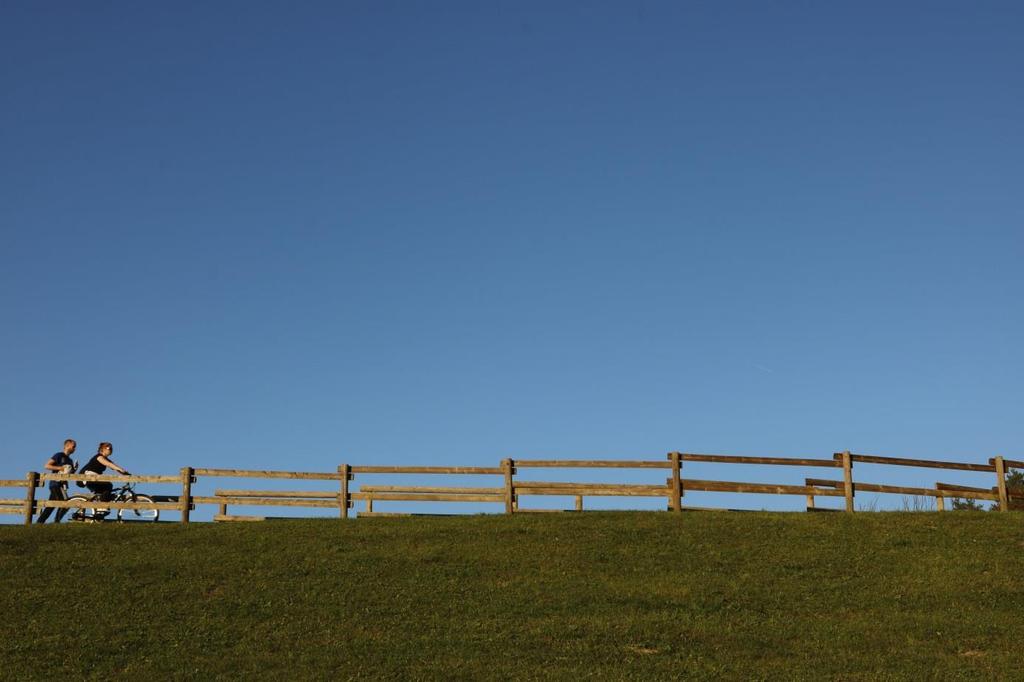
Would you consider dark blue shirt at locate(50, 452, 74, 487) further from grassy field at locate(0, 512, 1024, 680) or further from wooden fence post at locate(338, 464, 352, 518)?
wooden fence post at locate(338, 464, 352, 518)

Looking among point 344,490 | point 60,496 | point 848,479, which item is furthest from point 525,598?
point 60,496

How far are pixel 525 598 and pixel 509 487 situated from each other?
6.83 m

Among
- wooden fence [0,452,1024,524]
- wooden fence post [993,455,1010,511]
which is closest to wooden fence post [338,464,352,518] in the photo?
wooden fence [0,452,1024,524]

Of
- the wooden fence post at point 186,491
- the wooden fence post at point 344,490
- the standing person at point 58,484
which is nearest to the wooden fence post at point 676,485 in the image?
the wooden fence post at point 344,490

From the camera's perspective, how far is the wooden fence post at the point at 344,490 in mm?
25250

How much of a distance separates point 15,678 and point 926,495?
68.9ft

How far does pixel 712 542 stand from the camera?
2188cm

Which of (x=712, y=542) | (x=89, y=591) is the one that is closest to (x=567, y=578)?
(x=712, y=542)

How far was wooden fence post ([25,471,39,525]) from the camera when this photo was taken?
25.5 m

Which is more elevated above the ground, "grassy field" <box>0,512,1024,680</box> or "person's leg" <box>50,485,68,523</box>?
"person's leg" <box>50,485,68,523</box>

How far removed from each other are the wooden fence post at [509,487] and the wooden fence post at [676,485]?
149 inches

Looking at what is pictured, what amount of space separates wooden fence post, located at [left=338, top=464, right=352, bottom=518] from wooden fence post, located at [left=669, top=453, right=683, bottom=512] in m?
7.88

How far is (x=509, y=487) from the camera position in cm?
2484

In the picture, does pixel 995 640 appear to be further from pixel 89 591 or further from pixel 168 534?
pixel 168 534
